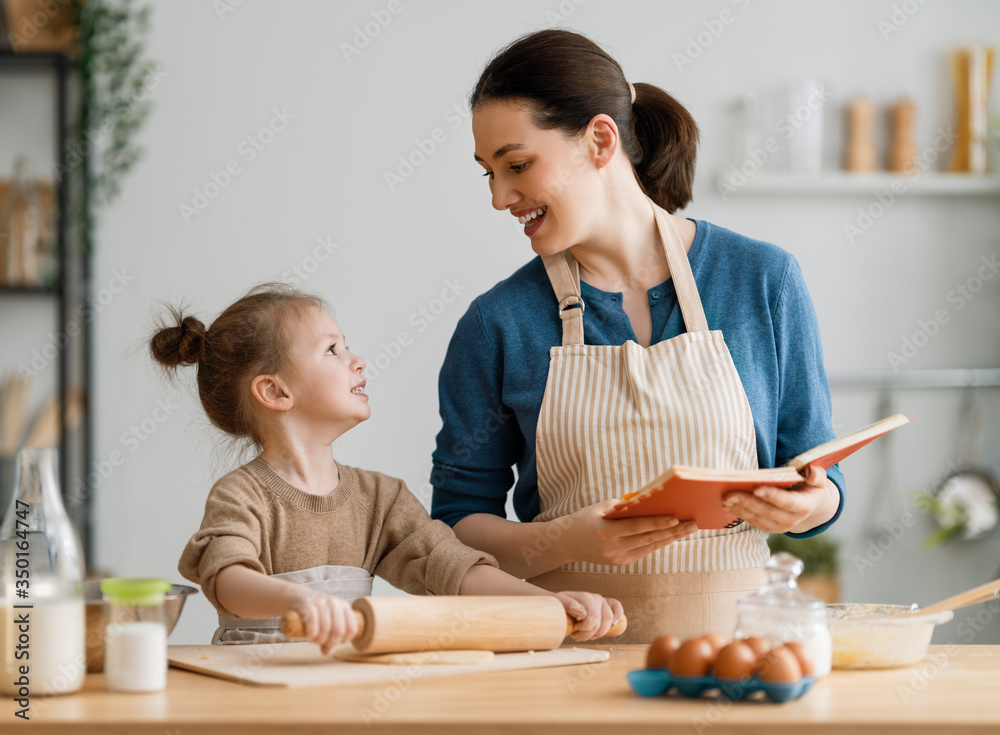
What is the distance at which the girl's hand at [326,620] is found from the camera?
3.29 feet

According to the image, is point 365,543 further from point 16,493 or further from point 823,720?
point 823,720

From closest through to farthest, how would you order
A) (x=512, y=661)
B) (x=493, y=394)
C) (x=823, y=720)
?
(x=823, y=720), (x=512, y=661), (x=493, y=394)

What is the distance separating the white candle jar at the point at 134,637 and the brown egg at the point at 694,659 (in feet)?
1.70

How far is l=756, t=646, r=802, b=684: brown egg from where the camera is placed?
36.3 inches

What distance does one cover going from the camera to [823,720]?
2.89 feet

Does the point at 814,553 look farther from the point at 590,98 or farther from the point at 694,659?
the point at 694,659

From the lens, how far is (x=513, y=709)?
0.92 metres

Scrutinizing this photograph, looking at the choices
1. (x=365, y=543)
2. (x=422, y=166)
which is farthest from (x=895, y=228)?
(x=365, y=543)

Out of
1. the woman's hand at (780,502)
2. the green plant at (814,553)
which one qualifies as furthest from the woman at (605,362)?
the green plant at (814,553)

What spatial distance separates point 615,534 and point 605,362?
0.33 m

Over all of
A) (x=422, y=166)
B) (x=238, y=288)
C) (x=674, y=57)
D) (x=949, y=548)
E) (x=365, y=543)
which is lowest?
(x=949, y=548)

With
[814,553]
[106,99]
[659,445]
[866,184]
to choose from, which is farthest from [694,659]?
[106,99]

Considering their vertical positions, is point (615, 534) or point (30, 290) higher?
point (30, 290)

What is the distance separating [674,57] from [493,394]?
5.54ft
